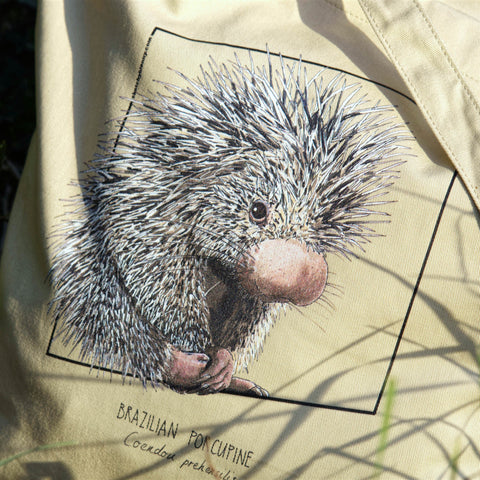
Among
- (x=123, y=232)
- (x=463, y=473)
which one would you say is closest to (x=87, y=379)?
(x=123, y=232)

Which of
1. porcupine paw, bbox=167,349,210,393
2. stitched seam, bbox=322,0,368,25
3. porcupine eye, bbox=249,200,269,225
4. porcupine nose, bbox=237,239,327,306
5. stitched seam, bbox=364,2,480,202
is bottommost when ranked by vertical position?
porcupine paw, bbox=167,349,210,393

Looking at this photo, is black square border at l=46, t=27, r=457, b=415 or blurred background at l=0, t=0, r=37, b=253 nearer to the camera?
black square border at l=46, t=27, r=457, b=415

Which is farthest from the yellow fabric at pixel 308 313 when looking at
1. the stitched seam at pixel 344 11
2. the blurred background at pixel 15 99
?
the blurred background at pixel 15 99

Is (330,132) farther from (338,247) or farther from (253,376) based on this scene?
(253,376)

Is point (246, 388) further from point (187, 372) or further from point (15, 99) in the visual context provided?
point (15, 99)

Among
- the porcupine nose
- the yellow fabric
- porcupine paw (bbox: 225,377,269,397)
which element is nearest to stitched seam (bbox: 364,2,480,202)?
the yellow fabric

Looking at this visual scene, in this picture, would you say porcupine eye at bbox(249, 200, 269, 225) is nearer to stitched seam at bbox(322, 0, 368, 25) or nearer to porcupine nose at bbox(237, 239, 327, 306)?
porcupine nose at bbox(237, 239, 327, 306)

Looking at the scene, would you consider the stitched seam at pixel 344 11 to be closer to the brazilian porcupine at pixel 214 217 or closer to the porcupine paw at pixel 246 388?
the brazilian porcupine at pixel 214 217

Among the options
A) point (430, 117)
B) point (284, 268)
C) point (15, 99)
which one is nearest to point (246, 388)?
point (284, 268)
